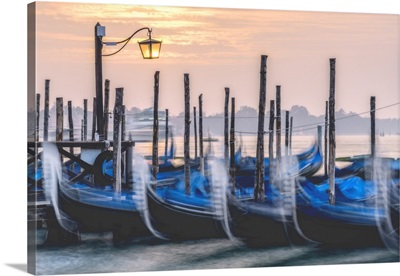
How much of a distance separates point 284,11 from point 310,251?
2.32 m

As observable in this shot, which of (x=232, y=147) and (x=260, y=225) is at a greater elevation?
(x=232, y=147)

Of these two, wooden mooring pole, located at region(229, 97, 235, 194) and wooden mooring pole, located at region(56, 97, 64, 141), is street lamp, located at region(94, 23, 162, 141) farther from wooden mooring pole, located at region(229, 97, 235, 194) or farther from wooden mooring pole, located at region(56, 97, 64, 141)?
wooden mooring pole, located at region(229, 97, 235, 194)

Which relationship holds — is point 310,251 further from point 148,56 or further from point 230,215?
point 148,56

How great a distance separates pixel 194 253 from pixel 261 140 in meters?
1.29

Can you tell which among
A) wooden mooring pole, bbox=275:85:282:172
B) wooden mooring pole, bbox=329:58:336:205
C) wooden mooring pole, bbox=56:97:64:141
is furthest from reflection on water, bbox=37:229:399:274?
wooden mooring pole, bbox=56:97:64:141

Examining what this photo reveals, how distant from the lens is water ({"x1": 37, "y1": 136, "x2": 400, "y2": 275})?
42.1 ft

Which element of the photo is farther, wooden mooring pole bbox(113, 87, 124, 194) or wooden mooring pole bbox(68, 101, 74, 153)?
wooden mooring pole bbox(113, 87, 124, 194)

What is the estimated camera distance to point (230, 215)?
43.7ft

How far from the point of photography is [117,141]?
515 inches

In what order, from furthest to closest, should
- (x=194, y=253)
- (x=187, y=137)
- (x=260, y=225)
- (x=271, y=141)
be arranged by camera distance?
(x=271, y=141)
(x=260, y=225)
(x=187, y=137)
(x=194, y=253)

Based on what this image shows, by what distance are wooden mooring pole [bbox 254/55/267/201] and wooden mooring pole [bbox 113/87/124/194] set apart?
4.40 feet

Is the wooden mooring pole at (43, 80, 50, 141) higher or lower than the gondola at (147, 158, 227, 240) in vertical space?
A: higher

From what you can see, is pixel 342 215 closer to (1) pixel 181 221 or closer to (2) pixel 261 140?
(2) pixel 261 140

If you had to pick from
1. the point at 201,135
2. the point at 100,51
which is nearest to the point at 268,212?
the point at 201,135
